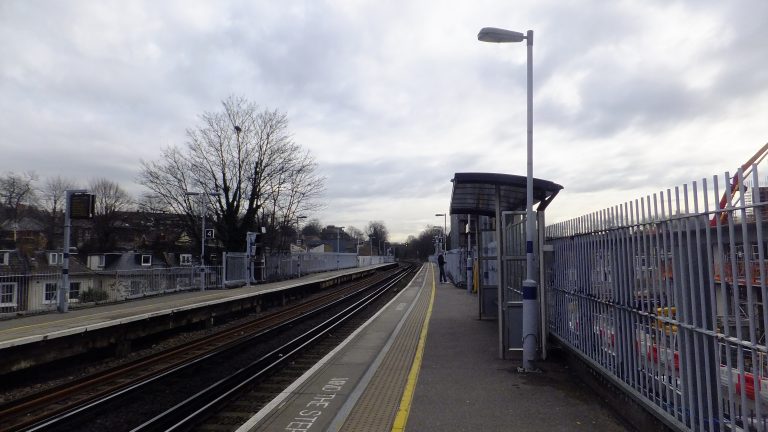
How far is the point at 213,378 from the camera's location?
9.91 m

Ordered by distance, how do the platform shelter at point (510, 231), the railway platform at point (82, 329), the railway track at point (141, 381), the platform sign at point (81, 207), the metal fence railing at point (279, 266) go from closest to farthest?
1. the railway track at point (141, 381)
2. the platform shelter at point (510, 231)
3. the railway platform at point (82, 329)
4. the platform sign at point (81, 207)
5. the metal fence railing at point (279, 266)

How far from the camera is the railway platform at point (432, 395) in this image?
5.86m

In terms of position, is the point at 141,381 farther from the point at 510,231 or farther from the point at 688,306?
the point at 688,306

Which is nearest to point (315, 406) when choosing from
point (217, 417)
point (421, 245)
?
point (217, 417)

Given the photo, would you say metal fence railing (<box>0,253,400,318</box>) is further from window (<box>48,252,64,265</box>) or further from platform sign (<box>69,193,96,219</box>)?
window (<box>48,252,64,265</box>)

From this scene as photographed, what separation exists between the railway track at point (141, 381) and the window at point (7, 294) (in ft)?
20.6

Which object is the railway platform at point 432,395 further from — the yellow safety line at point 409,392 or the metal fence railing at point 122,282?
the metal fence railing at point 122,282

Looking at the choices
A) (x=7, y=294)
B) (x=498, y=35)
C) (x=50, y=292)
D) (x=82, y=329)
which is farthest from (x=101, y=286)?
(x=498, y=35)

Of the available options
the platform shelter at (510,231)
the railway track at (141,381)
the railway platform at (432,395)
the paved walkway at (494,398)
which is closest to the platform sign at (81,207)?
the railway track at (141,381)

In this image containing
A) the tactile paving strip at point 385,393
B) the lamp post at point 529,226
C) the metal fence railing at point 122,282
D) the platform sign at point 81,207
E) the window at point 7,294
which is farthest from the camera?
the platform sign at point 81,207

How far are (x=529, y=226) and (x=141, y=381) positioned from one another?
7.31 m

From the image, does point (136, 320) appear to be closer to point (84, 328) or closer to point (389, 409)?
point (84, 328)

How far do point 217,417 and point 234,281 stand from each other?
2442 centimetres

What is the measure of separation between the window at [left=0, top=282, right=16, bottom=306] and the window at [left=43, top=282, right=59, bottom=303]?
5.69ft
